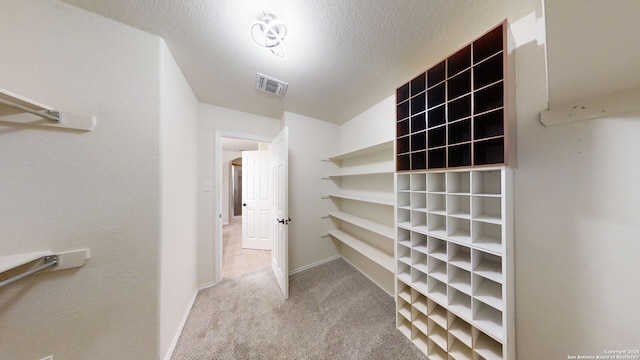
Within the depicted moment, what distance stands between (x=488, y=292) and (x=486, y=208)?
544mm

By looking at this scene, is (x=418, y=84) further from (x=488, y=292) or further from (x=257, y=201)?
(x=257, y=201)

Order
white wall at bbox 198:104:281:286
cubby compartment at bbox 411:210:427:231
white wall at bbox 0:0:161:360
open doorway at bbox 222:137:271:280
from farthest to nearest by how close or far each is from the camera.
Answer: open doorway at bbox 222:137:271:280 < white wall at bbox 198:104:281:286 < cubby compartment at bbox 411:210:427:231 < white wall at bbox 0:0:161:360

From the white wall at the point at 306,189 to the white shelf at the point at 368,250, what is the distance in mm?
301

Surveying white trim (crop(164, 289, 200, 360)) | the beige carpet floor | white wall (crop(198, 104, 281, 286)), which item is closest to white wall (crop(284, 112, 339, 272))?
the beige carpet floor

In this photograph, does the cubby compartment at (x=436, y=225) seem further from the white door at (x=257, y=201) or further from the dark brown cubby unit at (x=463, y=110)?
the white door at (x=257, y=201)

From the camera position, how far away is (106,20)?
1.06 meters

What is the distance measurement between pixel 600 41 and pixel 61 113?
243 centimetres

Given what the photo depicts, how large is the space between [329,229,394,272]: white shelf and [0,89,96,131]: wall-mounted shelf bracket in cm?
247

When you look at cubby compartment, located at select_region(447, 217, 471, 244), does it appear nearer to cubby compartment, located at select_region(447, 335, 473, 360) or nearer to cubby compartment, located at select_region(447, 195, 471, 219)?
cubby compartment, located at select_region(447, 195, 471, 219)

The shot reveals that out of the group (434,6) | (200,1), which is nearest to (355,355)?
(434,6)

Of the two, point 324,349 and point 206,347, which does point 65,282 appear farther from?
point 324,349

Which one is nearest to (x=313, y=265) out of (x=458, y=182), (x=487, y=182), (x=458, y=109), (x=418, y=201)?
(x=418, y=201)

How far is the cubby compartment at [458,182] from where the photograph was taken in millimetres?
1233

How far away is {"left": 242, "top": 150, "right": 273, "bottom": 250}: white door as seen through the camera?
125 inches
